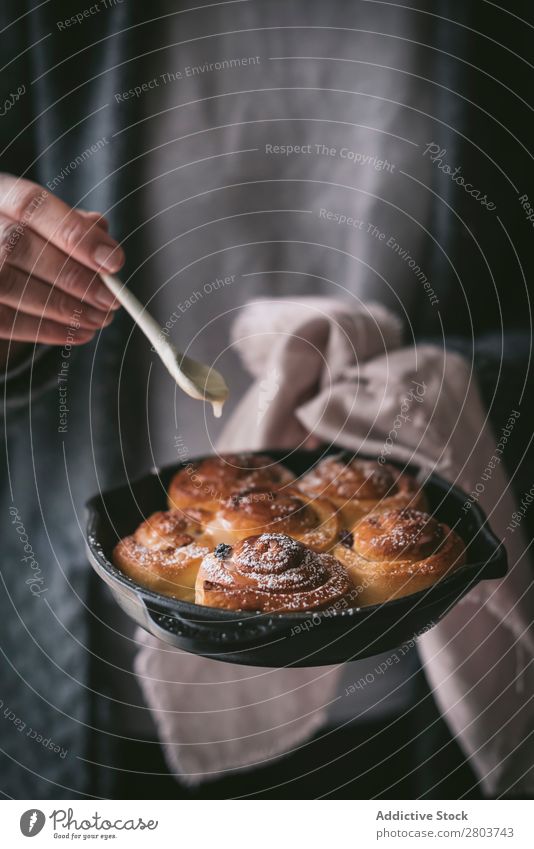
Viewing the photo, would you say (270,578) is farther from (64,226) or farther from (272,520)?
(64,226)

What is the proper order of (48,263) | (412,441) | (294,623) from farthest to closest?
(412,441)
(48,263)
(294,623)

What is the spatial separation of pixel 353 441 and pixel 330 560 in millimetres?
185

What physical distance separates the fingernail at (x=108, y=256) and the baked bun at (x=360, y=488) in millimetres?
166

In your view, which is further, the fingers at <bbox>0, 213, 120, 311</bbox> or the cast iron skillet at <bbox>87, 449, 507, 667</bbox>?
the fingers at <bbox>0, 213, 120, 311</bbox>

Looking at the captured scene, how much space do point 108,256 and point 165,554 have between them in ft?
0.53

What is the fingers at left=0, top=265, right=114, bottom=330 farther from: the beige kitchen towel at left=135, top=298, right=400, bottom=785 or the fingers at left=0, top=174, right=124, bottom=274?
the beige kitchen towel at left=135, top=298, right=400, bottom=785

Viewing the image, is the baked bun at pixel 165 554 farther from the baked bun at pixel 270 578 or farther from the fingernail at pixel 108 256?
the fingernail at pixel 108 256

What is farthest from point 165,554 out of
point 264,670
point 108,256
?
point 264,670

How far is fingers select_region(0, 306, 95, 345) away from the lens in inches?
16.9

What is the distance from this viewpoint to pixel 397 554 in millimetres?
347

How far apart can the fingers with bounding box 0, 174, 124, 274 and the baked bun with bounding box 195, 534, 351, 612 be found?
17cm

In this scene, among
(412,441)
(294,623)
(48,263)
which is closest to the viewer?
(294,623)

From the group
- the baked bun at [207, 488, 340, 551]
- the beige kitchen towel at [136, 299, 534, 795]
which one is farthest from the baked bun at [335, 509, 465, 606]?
the beige kitchen towel at [136, 299, 534, 795]
